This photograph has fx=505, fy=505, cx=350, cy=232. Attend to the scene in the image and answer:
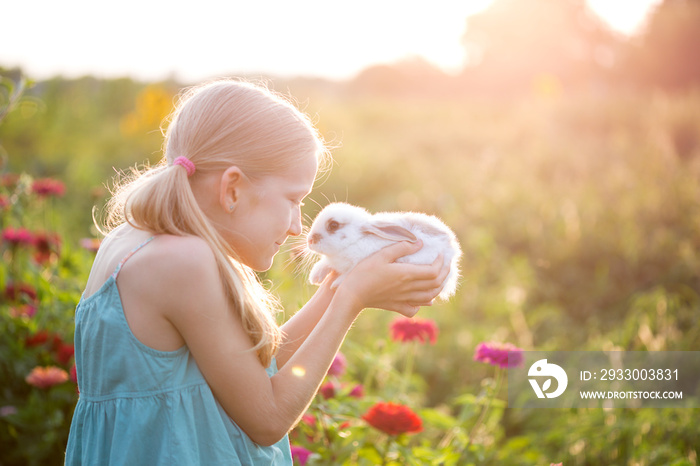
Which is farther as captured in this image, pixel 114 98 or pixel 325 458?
pixel 114 98

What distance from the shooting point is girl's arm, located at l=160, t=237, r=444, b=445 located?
1279 millimetres

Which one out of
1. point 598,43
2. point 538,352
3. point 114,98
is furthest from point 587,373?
point 598,43

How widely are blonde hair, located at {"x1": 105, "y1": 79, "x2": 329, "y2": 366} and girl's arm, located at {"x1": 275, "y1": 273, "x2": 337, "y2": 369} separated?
0.57 feet

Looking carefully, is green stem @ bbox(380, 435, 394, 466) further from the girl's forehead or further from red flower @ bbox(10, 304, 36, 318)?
red flower @ bbox(10, 304, 36, 318)

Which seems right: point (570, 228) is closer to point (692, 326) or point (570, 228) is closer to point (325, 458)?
point (692, 326)

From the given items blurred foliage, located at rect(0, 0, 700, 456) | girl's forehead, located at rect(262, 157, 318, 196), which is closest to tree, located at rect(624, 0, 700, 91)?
blurred foliage, located at rect(0, 0, 700, 456)

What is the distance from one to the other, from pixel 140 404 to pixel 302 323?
23.3 inches

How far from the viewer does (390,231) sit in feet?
5.66

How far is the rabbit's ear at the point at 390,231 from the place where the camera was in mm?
1700

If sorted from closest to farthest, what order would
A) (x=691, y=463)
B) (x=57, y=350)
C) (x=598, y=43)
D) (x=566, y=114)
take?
(x=691, y=463) → (x=57, y=350) → (x=566, y=114) → (x=598, y=43)

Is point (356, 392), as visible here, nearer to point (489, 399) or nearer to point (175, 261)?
point (489, 399)

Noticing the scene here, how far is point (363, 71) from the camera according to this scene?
91.4 ft

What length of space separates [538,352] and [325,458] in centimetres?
212

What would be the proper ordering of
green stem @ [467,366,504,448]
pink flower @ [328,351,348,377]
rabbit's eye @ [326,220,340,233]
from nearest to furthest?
rabbit's eye @ [326,220,340,233] < green stem @ [467,366,504,448] < pink flower @ [328,351,348,377]
